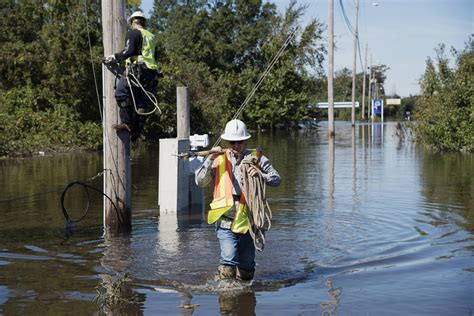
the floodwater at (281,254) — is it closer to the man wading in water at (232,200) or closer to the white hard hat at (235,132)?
the man wading in water at (232,200)

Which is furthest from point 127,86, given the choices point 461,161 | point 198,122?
point 198,122

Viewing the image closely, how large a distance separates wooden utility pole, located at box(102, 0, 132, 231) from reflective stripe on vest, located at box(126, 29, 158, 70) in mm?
425

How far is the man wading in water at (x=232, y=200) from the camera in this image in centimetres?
768

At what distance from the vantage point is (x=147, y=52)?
10.9 m

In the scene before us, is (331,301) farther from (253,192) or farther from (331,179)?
(331,179)

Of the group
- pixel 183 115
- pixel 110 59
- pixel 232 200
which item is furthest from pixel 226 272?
pixel 183 115

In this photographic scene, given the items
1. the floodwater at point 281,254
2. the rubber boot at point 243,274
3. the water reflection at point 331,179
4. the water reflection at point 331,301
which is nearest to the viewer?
the water reflection at point 331,301

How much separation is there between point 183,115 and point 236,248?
25.0 ft

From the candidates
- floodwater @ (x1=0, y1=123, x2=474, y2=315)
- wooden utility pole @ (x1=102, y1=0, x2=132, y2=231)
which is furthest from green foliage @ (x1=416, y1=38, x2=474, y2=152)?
wooden utility pole @ (x1=102, y1=0, x2=132, y2=231)

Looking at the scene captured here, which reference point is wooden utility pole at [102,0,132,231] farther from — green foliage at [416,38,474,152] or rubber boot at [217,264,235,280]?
green foliage at [416,38,474,152]

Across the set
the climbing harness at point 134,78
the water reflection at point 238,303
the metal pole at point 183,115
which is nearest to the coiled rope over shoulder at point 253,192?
the water reflection at point 238,303

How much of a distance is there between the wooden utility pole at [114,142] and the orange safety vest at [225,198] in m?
3.67

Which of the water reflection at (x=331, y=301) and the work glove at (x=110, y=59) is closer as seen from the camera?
the water reflection at (x=331, y=301)

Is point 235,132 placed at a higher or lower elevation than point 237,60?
lower
